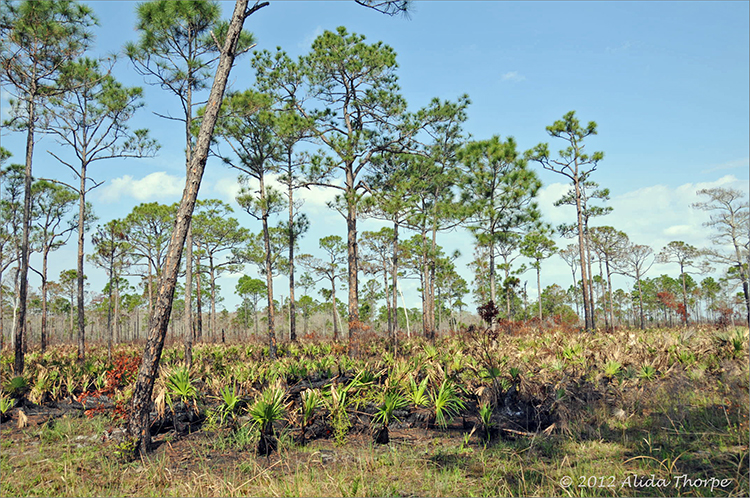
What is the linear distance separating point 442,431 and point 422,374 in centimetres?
326

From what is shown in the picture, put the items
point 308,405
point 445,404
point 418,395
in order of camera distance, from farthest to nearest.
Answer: point 418,395
point 445,404
point 308,405

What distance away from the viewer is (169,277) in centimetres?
642

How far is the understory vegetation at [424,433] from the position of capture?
4953 mm

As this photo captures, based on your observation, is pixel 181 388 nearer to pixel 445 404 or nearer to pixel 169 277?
pixel 169 277

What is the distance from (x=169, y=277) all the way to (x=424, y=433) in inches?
191

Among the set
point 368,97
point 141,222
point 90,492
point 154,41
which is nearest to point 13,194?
point 141,222

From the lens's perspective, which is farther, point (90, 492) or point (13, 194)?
point (13, 194)

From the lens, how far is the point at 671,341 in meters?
11.1

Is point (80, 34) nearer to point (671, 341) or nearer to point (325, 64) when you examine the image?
point (325, 64)

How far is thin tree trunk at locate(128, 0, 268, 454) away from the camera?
6320 millimetres

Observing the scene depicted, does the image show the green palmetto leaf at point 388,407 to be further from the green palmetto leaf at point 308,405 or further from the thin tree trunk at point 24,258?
the thin tree trunk at point 24,258

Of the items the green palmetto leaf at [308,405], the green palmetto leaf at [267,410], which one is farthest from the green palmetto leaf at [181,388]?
the green palmetto leaf at [308,405]

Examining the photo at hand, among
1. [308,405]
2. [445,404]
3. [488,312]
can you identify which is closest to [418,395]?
[445,404]

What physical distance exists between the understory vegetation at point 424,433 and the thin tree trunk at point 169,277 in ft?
1.16
